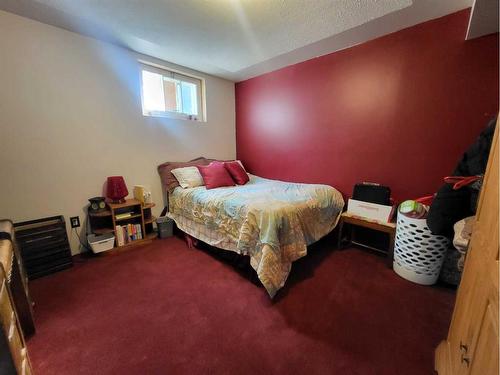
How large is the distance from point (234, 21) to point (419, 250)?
2.53 metres

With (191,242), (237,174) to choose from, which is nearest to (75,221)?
(191,242)

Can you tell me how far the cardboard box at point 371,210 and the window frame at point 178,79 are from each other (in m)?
2.47

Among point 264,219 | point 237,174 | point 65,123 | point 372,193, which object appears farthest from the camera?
point 237,174

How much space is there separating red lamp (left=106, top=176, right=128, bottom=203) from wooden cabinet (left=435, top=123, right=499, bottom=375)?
2866 mm

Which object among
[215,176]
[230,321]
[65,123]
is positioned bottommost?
[230,321]

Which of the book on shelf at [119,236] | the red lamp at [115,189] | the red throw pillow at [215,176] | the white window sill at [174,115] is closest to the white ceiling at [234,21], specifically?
the white window sill at [174,115]

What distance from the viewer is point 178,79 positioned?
3.09 metres

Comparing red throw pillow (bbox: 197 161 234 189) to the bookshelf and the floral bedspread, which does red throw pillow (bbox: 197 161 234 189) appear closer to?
the floral bedspread

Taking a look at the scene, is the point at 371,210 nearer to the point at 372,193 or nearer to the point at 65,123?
the point at 372,193

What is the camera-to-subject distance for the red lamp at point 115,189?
2418 millimetres

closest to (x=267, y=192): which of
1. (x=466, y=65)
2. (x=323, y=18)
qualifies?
(x=323, y=18)

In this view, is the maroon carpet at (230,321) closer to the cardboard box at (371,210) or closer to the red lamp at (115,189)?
the cardboard box at (371,210)

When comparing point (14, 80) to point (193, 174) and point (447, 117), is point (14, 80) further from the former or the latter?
point (447, 117)

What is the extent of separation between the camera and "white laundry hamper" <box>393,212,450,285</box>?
1.74 m
